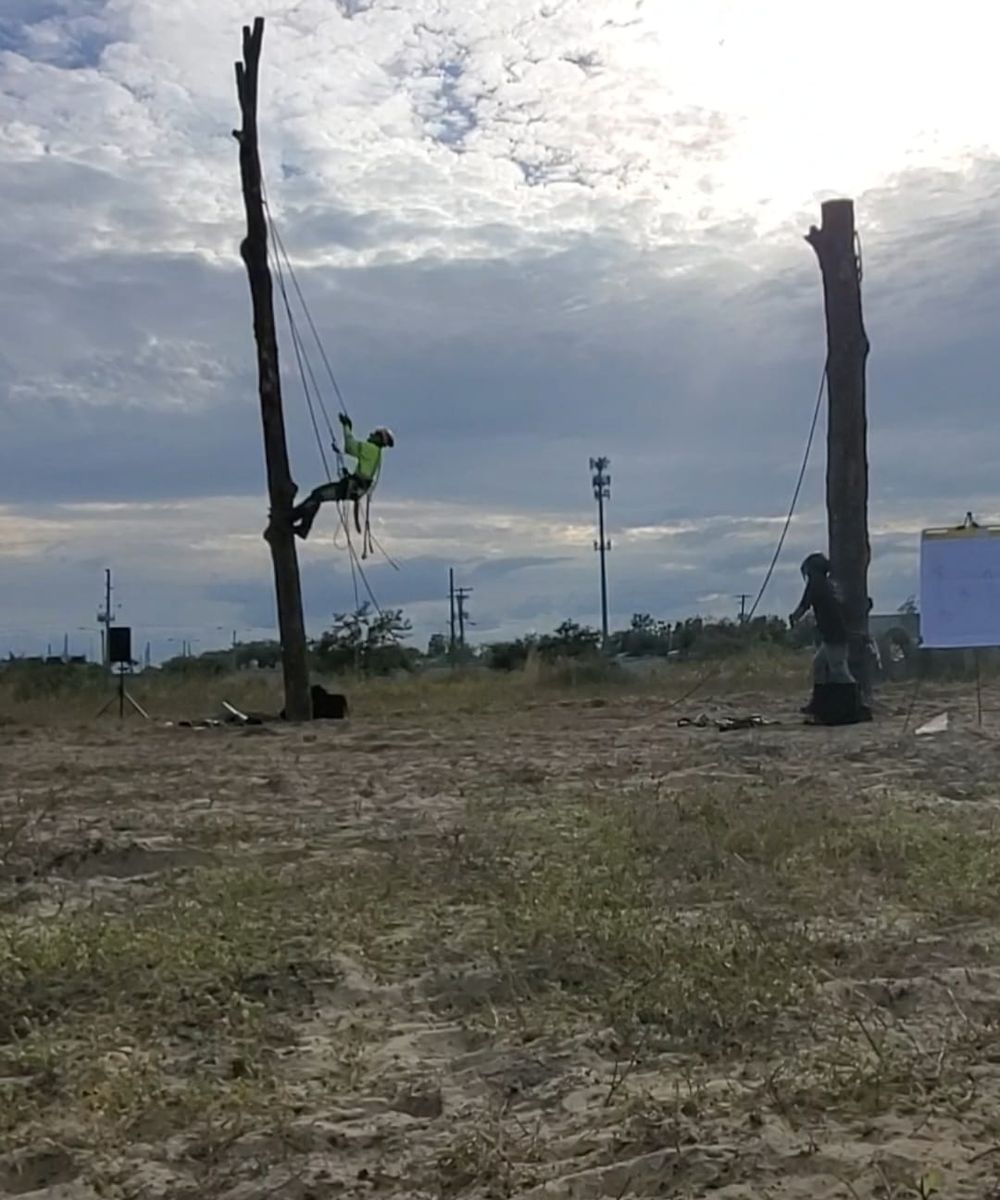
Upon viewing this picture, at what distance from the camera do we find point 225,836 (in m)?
8.59

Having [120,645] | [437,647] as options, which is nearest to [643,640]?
[437,647]

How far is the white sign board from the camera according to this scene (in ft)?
49.3

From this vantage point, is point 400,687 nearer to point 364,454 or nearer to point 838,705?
point 364,454

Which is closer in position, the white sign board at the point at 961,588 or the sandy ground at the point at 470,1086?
the sandy ground at the point at 470,1086

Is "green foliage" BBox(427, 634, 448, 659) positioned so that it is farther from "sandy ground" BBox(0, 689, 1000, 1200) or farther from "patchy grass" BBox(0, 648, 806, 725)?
"sandy ground" BBox(0, 689, 1000, 1200)

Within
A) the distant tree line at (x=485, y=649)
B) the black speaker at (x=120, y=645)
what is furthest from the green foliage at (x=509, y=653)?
the black speaker at (x=120, y=645)

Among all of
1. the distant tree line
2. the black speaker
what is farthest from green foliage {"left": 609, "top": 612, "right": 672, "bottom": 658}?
the black speaker

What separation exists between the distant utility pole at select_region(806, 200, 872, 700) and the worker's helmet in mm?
1725

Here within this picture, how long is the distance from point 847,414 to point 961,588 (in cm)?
270

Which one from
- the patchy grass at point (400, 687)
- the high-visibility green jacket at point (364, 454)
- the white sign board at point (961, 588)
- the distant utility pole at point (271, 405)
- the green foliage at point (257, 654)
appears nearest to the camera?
the white sign board at point (961, 588)

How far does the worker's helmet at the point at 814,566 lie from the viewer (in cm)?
1516

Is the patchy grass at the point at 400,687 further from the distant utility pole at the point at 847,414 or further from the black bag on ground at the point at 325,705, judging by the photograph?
the distant utility pole at the point at 847,414

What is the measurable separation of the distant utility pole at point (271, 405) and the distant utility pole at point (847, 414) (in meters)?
6.06

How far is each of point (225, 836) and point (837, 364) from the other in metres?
10.6
